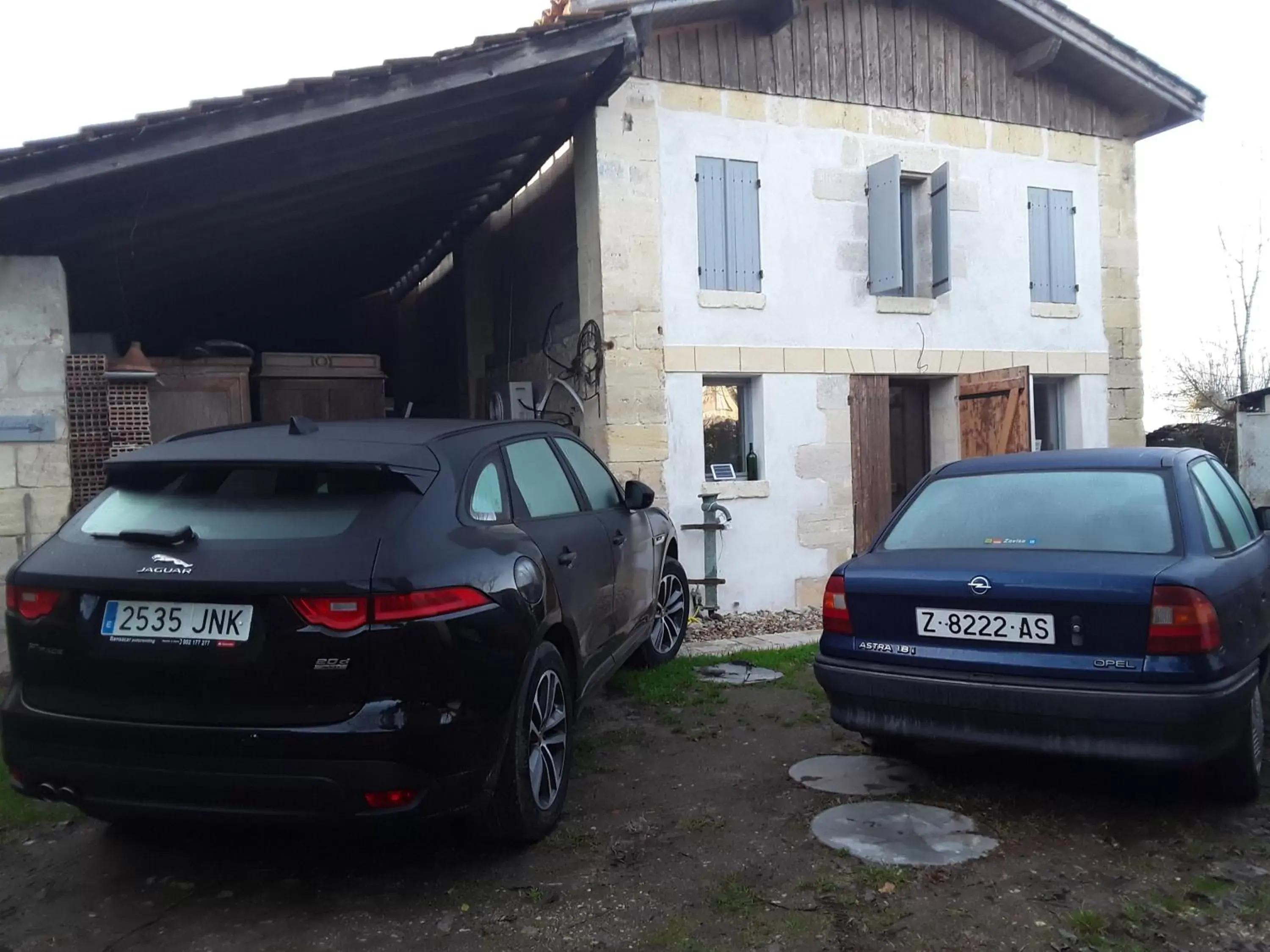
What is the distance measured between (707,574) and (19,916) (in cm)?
606

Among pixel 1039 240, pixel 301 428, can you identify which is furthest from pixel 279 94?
pixel 1039 240

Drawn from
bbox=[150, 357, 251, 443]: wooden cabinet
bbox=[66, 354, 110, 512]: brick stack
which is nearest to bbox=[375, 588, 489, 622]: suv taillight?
bbox=[66, 354, 110, 512]: brick stack

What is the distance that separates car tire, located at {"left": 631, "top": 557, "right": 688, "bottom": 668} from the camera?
654 centimetres

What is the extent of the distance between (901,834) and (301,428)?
2755 mm

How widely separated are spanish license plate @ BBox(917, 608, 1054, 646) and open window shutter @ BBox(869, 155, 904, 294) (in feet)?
20.3

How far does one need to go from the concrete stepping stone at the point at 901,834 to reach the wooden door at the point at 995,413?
5.93 meters

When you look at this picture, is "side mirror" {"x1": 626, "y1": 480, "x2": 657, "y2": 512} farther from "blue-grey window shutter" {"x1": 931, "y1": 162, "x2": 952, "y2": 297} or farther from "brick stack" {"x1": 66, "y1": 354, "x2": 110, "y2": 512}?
"blue-grey window shutter" {"x1": 931, "y1": 162, "x2": 952, "y2": 297}

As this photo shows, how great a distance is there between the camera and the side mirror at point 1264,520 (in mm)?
4867

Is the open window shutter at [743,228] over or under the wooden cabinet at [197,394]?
over

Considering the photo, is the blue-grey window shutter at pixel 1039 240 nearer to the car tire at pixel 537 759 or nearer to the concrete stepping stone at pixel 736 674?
the concrete stepping stone at pixel 736 674

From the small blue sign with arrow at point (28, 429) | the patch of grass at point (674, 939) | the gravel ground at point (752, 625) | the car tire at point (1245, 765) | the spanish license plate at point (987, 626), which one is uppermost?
the small blue sign with arrow at point (28, 429)

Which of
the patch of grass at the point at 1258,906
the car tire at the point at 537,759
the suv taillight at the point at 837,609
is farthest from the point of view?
the suv taillight at the point at 837,609

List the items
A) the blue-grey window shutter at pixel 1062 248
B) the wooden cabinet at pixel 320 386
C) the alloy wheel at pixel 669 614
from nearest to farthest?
the alloy wheel at pixel 669 614, the wooden cabinet at pixel 320 386, the blue-grey window shutter at pixel 1062 248

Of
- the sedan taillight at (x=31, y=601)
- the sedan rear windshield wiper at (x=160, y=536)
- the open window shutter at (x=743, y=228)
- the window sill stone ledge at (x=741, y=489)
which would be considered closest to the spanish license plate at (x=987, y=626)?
the sedan rear windshield wiper at (x=160, y=536)
